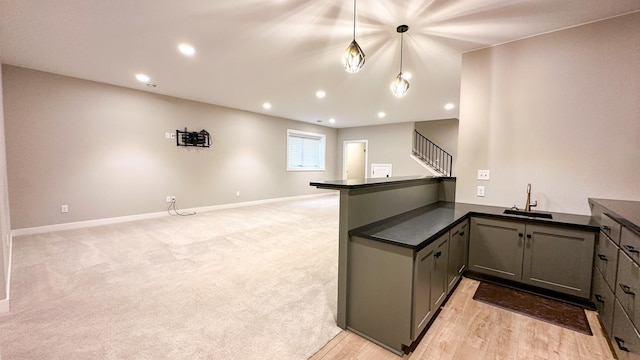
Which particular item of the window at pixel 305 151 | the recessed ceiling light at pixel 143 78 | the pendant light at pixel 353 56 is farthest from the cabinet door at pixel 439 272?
the window at pixel 305 151

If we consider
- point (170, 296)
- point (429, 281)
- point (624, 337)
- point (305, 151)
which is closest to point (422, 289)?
point (429, 281)

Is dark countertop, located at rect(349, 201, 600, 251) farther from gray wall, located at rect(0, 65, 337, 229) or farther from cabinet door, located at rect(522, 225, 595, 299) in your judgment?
gray wall, located at rect(0, 65, 337, 229)

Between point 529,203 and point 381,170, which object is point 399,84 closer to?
point 529,203

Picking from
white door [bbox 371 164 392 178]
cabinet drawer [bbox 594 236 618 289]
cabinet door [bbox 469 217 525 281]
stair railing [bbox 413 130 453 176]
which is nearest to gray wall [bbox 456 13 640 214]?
cabinet door [bbox 469 217 525 281]

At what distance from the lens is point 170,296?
2.31 meters

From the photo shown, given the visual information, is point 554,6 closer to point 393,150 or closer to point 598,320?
point 598,320

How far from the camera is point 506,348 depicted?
5.61ft

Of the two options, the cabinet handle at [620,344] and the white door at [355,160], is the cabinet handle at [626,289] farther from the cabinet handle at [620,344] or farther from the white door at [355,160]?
the white door at [355,160]

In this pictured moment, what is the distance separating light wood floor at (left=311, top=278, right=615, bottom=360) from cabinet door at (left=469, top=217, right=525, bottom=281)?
516 mm

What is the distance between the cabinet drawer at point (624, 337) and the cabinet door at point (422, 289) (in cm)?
100

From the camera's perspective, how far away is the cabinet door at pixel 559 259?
2.14 m

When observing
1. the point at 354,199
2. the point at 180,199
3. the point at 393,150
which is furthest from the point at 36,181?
the point at 393,150

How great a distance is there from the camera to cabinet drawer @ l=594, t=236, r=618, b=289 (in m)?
1.68

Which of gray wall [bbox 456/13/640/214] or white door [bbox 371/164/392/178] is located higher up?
gray wall [bbox 456/13/640/214]
